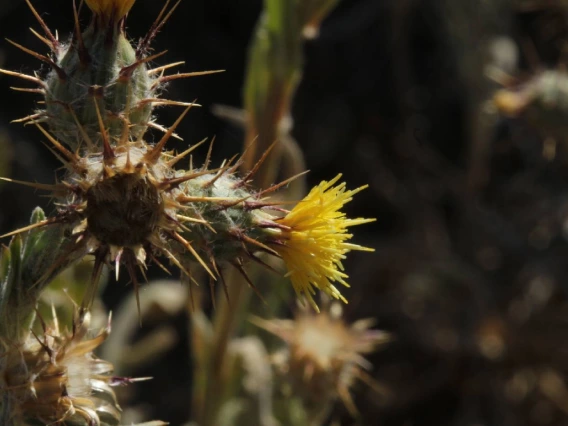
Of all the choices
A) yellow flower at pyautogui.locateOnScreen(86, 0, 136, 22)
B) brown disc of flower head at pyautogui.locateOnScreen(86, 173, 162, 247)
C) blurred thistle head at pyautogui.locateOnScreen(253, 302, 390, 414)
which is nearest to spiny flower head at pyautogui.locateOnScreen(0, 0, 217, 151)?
yellow flower at pyautogui.locateOnScreen(86, 0, 136, 22)

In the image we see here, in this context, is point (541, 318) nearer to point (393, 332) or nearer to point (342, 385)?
point (393, 332)

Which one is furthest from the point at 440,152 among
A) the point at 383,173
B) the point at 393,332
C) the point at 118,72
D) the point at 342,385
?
the point at 118,72

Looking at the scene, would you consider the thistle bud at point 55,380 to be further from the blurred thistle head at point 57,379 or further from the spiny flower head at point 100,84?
the spiny flower head at point 100,84

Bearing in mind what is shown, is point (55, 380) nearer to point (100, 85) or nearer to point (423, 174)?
point (100, 85)

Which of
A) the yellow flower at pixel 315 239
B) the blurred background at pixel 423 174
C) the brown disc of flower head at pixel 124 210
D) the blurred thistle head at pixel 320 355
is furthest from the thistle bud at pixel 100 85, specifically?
the blurred background at pixel 423 174

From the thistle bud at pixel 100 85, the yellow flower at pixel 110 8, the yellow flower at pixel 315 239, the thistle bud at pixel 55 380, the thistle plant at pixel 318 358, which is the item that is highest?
the yellow flower at pixel 110 8

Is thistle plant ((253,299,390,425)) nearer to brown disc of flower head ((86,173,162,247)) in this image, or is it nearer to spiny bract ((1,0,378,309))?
spiny bract ((1,0,378,309))

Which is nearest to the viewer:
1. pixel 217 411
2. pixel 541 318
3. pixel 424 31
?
pixel 217 411

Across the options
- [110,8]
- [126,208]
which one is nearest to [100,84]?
[110,8]
